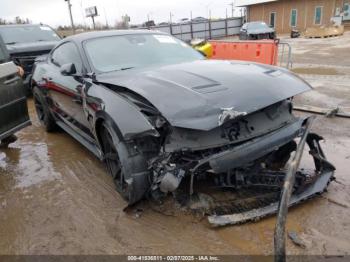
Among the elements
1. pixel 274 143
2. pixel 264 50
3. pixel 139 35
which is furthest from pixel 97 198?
pixel 264 50

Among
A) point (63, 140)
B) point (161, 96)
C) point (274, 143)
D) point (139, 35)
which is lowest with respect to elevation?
point (63, 140)

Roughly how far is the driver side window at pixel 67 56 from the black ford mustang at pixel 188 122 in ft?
0.54

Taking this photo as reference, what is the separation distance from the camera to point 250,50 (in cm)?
816

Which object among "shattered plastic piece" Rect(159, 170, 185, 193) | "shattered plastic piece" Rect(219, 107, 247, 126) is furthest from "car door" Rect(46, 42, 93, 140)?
"shattered plastic piece" Rect(219, 107, 247, 126)

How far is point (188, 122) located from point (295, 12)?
33223 millimetres

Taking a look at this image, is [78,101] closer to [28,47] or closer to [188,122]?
[188,122]

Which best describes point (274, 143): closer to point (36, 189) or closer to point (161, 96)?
point (161, 96)

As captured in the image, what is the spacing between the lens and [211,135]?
9.16 feet

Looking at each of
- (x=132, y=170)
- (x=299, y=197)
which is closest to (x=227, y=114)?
(x=132, y=170)

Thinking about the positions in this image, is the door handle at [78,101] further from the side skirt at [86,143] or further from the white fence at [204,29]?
the white fence at [204,29]

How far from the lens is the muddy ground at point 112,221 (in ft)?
8.75

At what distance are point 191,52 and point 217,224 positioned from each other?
253cm

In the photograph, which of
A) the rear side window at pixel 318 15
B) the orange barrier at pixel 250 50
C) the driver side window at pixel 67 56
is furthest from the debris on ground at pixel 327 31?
the driver side window at pixel 67 56

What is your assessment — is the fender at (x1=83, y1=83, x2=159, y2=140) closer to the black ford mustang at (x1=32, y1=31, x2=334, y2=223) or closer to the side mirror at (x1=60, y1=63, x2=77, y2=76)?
the black ford mustang at (x1=32, y1=31, x2=334, y2=223)
